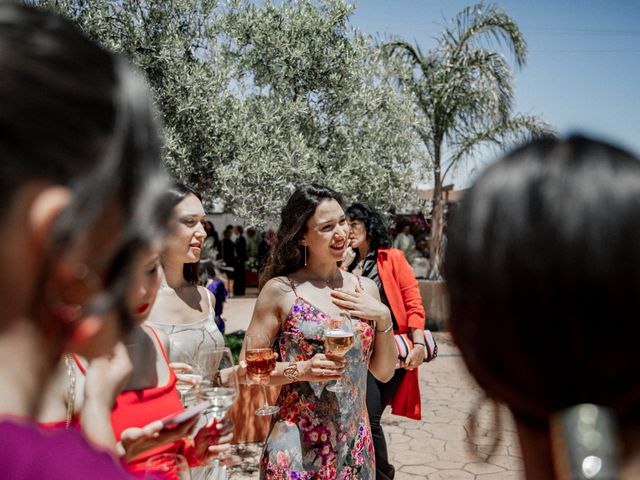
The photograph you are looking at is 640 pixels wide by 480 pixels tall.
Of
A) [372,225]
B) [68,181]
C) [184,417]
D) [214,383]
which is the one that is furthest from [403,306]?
[68,181]

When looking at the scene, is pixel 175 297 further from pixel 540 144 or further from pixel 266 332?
pixel 540 144

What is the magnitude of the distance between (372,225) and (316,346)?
7.99ft

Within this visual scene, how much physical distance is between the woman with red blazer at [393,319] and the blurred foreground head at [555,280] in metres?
3.46

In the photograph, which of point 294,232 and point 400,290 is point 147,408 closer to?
point 294,232

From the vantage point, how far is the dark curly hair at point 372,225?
195 inches

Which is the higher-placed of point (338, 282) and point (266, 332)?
point (338, 282)

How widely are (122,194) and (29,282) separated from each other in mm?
149

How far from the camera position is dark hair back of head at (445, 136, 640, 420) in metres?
0.70

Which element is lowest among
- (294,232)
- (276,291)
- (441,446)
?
(441,446)

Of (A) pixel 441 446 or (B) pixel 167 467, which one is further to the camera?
(A) pixel 441 446

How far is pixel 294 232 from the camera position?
3.08 m

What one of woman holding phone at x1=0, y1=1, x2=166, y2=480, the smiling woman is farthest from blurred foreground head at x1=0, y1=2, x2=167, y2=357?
the smiling woman

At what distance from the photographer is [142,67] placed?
570cm

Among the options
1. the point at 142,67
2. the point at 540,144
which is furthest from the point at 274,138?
the point at 540,144
